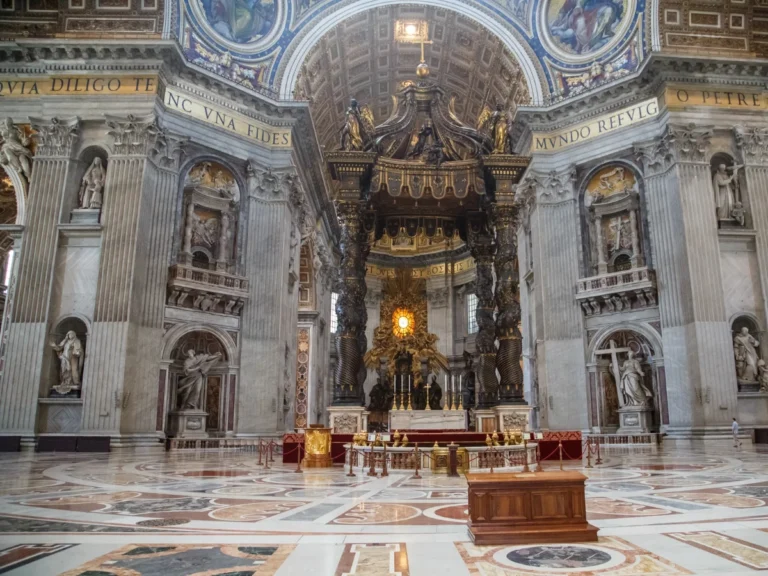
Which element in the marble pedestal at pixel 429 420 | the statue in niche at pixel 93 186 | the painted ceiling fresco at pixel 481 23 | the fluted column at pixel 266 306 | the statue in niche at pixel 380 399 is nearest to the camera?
the marble pedestal at pixel 429 420

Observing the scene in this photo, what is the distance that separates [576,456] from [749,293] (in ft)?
27.2

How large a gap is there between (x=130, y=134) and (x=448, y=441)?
11.2 m

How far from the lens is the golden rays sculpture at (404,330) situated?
2988 centimetres

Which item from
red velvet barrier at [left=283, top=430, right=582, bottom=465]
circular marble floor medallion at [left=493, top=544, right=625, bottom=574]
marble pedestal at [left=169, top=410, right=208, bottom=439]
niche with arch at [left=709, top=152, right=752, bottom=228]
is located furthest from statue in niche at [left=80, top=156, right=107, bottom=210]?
niche with arch at [left=709, top=152, right=752, bottom=228]

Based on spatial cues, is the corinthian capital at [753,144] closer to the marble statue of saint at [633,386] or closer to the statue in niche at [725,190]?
Answer: the statue in niche at [725,190]

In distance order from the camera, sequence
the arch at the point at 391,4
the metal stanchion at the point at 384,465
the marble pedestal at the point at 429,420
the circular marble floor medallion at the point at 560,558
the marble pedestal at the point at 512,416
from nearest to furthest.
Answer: the circular marble floor medallion at the point at 560,558 < the metal stanchion at the point at 384,465 < the marble pedestal at the point at 512,416 < the marble pedestal at the point at 429,420 < the arch at the point at 391,4

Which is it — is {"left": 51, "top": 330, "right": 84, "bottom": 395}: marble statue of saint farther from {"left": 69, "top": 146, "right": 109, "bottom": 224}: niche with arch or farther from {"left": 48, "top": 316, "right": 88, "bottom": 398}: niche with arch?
{"left": 69, "top": 146, "right": 109, "bottom": 224}: niche with arch

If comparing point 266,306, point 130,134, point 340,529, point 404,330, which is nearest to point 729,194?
point 266,306

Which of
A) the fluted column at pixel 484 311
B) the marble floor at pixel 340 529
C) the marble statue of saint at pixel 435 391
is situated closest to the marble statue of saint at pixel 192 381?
the fluted column at pixel 484 311

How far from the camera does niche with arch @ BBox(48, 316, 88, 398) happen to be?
44.6ft

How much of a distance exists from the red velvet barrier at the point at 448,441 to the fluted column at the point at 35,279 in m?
6.90

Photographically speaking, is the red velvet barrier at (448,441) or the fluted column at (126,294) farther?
the fluted column at (126,294)

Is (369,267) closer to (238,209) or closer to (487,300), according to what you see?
(238,209)

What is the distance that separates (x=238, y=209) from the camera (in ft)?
56.3
